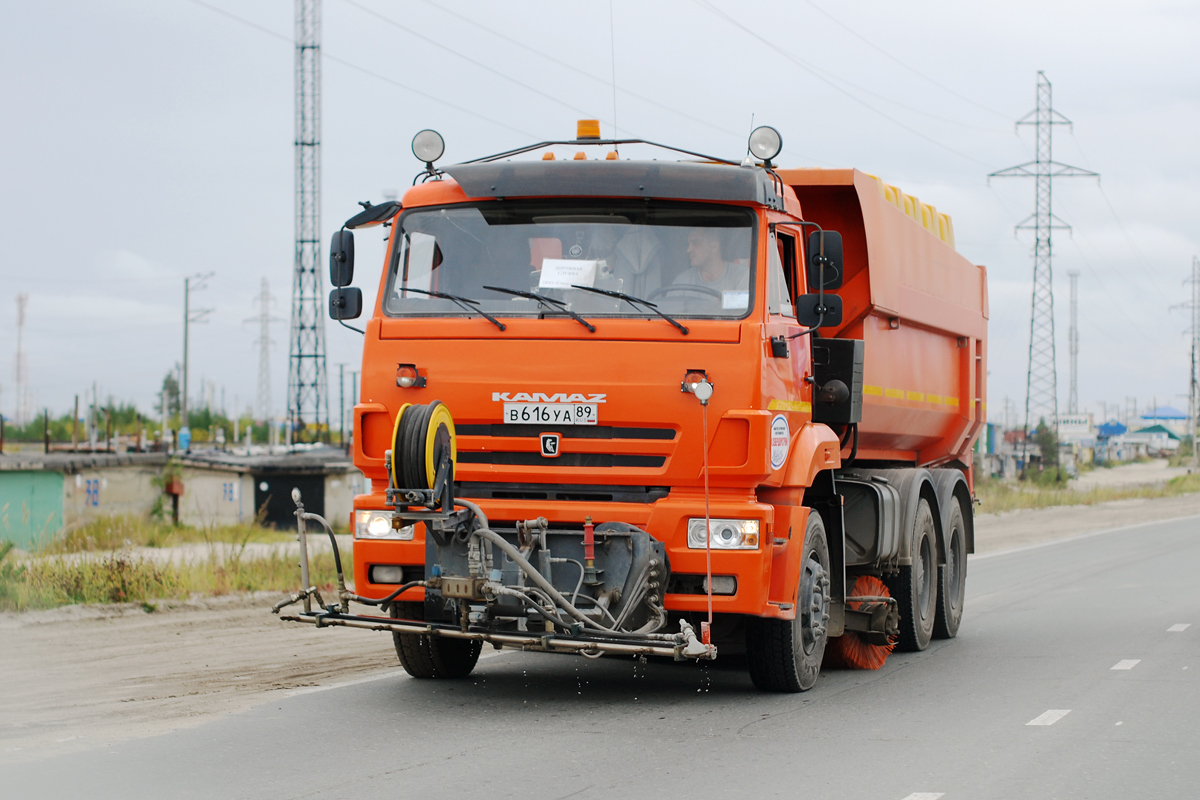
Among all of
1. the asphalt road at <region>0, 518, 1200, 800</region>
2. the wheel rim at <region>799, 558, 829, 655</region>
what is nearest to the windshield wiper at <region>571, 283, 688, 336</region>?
the wheel rim at <region>799, 558, 829, 655</region>

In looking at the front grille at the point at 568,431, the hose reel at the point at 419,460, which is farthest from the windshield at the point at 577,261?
the hose reel at the point at 419,460

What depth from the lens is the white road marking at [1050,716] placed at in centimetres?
799

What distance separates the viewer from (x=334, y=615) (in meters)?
8.16

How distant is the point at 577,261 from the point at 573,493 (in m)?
1.41

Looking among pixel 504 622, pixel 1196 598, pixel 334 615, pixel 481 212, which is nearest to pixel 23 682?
pixel 334 615

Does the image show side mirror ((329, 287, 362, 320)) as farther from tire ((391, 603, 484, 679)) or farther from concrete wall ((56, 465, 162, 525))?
concrete wall ((56, 465, 162, 525))

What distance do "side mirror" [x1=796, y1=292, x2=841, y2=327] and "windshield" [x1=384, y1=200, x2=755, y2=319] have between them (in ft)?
1.71

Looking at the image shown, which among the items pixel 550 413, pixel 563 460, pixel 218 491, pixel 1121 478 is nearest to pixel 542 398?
pixel 550 413

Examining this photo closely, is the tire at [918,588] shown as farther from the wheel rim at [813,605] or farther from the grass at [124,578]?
the grass at [124,578]

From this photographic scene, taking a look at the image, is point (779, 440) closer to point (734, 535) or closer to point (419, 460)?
point (734, 535)

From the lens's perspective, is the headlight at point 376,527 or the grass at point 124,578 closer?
the headlight at point 376,527

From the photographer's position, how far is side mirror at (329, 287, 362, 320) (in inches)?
352

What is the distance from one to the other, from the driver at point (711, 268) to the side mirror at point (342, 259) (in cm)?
218

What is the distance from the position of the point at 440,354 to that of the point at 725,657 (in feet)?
13.2
